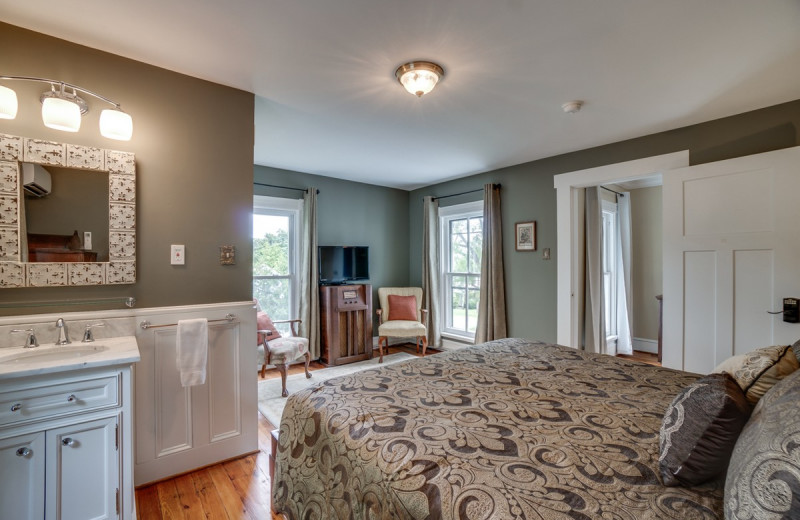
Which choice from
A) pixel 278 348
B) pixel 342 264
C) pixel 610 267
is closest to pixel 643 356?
pixel 610 267

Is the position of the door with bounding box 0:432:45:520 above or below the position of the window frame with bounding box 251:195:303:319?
below

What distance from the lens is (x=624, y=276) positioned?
4.92 m

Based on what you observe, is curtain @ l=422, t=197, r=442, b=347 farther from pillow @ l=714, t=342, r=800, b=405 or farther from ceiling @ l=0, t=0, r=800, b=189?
pillow @ l=714, t=342, r=800, b=405

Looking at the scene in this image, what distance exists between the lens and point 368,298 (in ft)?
15.6

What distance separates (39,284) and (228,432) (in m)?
1.37

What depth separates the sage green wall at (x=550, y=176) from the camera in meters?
2.62

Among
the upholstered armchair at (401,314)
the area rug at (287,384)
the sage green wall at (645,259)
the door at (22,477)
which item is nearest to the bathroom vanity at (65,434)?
the door at (22,477)

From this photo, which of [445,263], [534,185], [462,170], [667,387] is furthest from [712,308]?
[445,263]

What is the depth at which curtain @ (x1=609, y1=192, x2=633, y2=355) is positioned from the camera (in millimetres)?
4867

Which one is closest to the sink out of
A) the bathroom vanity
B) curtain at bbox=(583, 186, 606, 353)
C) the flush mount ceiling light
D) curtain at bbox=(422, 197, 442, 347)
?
Result: the bathroom vanity

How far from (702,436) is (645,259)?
16.8 feet

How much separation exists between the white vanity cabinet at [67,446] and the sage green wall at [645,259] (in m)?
5.85

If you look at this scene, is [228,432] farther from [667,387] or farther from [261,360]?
[667,387]

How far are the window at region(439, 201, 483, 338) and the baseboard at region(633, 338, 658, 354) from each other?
2.45 metres
